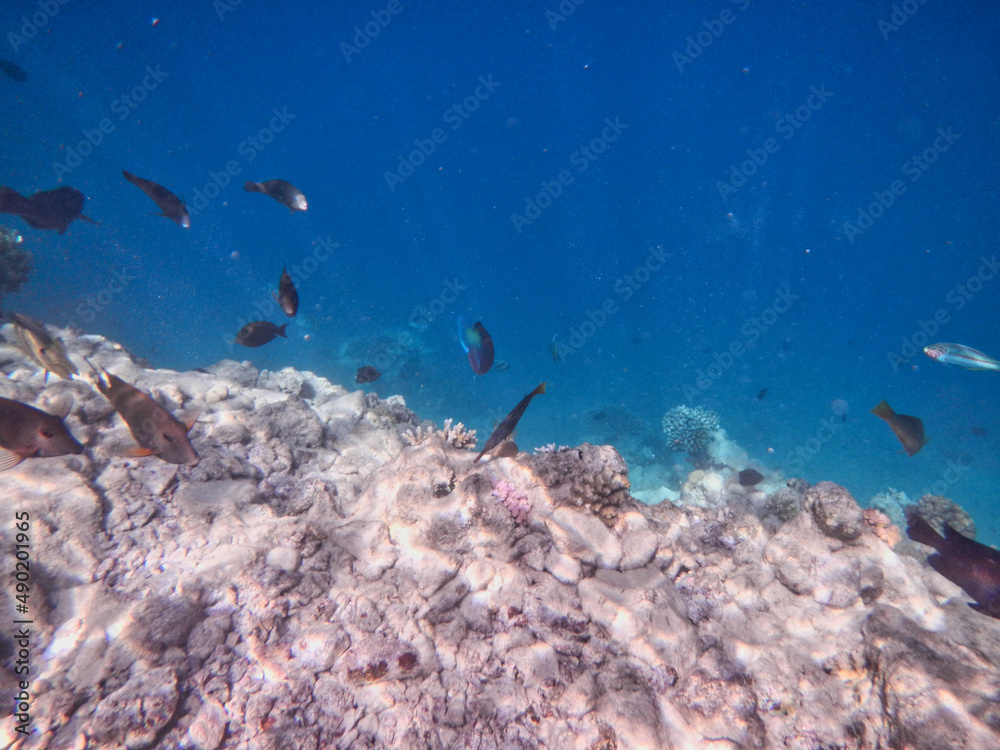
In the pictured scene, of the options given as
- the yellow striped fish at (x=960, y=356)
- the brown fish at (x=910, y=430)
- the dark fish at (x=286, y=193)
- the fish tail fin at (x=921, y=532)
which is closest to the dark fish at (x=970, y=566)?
the fish tail fin at (x=921, y=532)

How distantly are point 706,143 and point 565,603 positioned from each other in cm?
5105

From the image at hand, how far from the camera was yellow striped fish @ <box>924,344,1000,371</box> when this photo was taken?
664 centimetres

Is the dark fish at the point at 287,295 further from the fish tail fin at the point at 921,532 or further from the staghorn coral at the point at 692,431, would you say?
the staghorn coral at the point at 692,431

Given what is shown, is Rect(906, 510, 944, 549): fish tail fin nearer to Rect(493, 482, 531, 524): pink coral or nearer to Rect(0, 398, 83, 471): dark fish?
Rect(493, 482, 531, 524): pink coral

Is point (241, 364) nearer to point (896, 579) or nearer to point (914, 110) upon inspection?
point (896, 579)

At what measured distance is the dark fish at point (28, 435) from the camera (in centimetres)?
224

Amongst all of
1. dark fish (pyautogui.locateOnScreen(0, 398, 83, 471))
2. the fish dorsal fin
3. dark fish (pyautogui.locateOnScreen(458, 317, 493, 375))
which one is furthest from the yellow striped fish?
the fish dorsal fin

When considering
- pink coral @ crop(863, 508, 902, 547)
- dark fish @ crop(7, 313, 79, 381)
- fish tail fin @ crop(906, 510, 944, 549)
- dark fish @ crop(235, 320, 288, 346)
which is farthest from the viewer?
dark fish @ crop(235, 320, 288, 346)

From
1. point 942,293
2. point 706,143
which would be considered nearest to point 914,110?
point 706,143

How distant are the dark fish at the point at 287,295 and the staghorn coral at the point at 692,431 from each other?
14.3 m

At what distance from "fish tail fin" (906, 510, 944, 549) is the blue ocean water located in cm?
453

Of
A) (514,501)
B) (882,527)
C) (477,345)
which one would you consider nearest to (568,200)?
(477,345)

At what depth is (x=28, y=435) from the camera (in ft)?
7.54

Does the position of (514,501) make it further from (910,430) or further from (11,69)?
(11,69)
